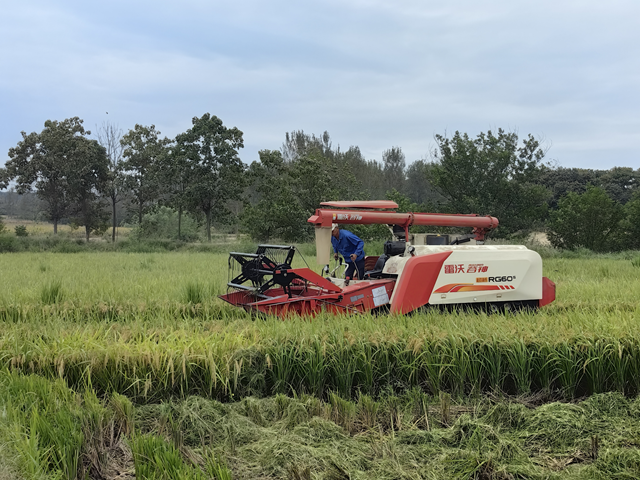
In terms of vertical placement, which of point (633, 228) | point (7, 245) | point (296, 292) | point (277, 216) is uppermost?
point (277, 216)

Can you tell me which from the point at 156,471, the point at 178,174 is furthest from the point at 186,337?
the point at 178,174

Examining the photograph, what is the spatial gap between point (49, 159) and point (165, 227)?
879 cm

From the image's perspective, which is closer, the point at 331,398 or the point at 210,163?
the point at 331,398

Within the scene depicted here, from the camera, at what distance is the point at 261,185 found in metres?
34.2

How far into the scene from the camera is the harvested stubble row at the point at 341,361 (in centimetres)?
452

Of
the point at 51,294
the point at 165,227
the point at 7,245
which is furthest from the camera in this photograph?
the point at 165,227

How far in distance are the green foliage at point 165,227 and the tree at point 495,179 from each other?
17419 millimetres

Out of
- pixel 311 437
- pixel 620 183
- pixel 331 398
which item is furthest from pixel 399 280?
pixel 620 183

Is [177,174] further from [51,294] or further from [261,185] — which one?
[51,294]

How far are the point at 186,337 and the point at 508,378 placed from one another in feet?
10.3

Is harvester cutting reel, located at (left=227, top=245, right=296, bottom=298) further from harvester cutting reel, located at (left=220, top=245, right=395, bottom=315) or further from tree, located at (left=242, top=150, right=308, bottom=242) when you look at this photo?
tree, located at (left=242, top=150, right=308, bottom=242)

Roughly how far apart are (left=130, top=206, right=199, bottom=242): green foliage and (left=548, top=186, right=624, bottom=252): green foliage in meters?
23.1

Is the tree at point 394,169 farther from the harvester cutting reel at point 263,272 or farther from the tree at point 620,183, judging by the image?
the harvester cutting reel at point 263,272

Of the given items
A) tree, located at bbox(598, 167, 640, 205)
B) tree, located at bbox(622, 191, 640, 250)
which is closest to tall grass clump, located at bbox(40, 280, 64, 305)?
tree, located at bbox(622, 191, 640, 250)
